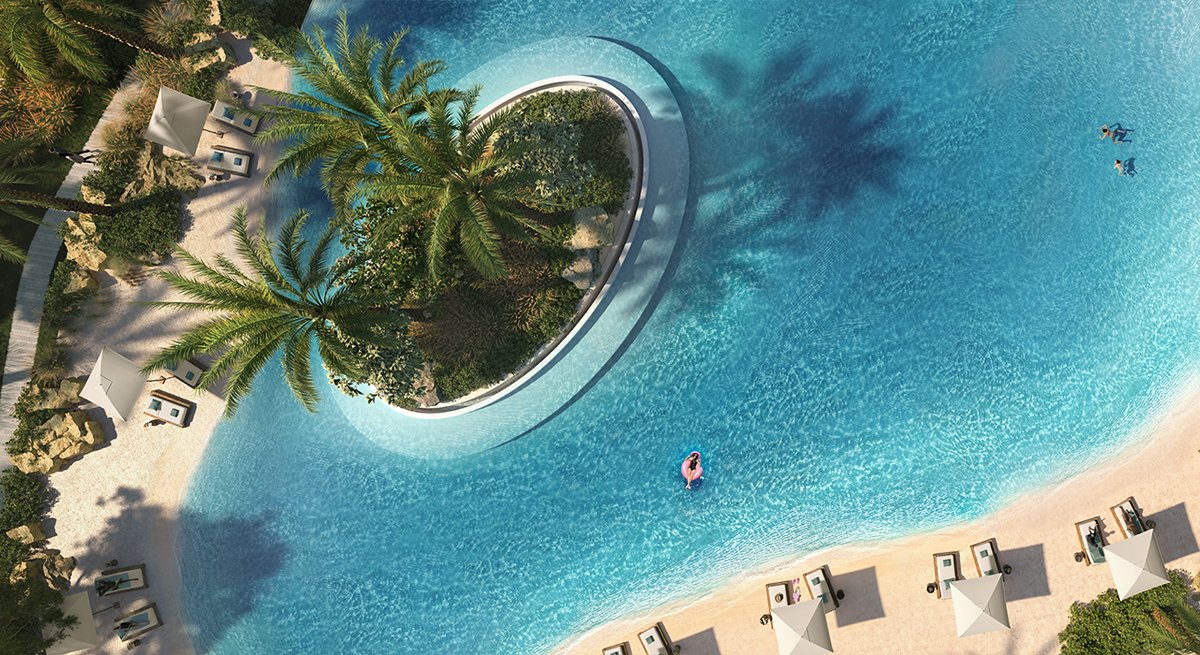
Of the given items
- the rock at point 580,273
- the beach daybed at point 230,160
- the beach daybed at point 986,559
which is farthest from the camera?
the beach daybed at point 230,160

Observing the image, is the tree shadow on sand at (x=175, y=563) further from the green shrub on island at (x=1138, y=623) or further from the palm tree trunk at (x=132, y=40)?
the green shrub on island at (x=1138, y=623)

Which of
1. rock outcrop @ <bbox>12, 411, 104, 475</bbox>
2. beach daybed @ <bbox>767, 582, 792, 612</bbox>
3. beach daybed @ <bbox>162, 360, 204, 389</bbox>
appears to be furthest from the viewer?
beach daybed @ <bbox>162, 360, 204, 389</bbox>

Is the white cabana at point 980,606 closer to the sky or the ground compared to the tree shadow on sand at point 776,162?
closer to the ground

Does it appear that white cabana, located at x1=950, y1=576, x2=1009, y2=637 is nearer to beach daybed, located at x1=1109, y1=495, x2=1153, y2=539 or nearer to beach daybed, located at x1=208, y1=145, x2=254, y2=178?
beach daybed, located at x1=1109, y1=495, x2=1153, y2=539

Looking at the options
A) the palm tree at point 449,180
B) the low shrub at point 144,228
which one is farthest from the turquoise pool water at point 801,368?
the low shrub at point 144,228

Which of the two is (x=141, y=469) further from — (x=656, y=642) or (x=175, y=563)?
(x=656, y=642)

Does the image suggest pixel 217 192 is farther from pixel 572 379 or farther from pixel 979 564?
pixel 979 564

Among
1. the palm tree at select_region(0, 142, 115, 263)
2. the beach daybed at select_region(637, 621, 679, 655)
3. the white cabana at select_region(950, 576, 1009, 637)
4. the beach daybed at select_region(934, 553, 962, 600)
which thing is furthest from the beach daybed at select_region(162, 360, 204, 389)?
the white cabana at select_region(950, 576, 1009, 637)
